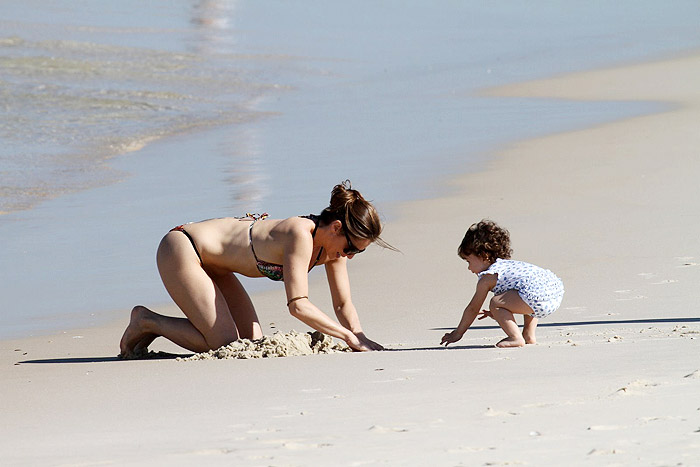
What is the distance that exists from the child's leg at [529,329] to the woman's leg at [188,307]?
1494 millimetres

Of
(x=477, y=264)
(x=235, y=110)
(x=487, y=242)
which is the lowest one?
(x=477, y=264)

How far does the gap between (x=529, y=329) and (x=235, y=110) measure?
1308cm

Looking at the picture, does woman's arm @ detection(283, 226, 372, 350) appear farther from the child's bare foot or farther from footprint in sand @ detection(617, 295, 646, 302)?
footprint in sand @ detection(617, 295, 646, 302)

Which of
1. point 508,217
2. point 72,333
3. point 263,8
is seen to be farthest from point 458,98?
point 263,8

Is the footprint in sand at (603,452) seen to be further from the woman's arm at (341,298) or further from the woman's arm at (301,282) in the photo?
the woman's arm at (341,298)

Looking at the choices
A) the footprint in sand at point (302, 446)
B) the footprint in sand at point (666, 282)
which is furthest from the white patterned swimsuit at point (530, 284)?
the footprint in sand at point (302, 446)

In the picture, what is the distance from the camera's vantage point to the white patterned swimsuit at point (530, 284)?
221 inches

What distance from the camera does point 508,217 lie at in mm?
9367

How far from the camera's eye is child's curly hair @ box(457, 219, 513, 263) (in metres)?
5.74

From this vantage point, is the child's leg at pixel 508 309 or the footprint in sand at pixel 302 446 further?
the child's leg at pixel 508 309

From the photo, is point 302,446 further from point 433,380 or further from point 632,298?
point 632,298

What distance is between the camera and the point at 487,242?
5.73 m

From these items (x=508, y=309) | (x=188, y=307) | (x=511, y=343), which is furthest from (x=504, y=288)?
(x=188, y=307)

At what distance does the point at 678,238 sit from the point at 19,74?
1668cm
